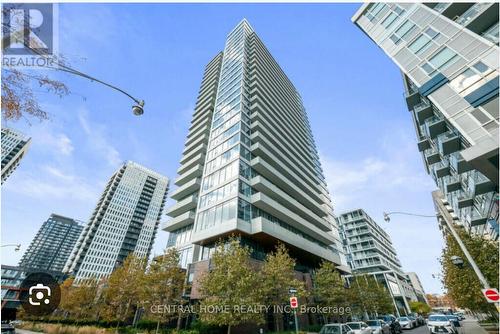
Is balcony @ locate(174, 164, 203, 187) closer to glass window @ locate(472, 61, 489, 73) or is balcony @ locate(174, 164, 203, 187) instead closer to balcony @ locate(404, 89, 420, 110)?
balcony @ locate(404, 89, 420, 110)

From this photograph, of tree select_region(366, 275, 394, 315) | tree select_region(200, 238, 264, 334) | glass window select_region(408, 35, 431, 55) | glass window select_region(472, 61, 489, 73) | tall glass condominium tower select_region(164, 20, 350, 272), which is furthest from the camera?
tree select_region(366, 275, 394, 315)

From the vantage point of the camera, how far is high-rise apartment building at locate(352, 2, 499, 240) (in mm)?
15930

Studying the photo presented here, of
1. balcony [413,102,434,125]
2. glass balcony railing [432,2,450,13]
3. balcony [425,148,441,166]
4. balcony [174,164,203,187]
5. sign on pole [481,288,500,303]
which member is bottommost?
sign on pole [481,288,500,303]

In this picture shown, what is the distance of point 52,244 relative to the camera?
158 m

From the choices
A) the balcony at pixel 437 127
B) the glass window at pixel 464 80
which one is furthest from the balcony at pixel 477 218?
the glass window at pixel 464 80

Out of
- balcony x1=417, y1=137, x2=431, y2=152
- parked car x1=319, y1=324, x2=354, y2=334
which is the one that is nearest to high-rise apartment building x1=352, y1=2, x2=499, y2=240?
balcony x1=417, y1=137, x2=431, y2=152

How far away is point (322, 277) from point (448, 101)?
76.8 feet

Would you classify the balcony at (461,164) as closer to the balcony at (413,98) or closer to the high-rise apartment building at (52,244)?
the balcony at (413,98)

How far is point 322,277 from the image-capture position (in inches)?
1176

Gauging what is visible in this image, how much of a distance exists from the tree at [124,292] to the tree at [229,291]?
1079 cm

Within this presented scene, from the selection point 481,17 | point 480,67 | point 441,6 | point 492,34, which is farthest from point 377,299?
point 441,6

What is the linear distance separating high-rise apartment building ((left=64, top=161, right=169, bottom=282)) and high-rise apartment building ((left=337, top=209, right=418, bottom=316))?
8027cm

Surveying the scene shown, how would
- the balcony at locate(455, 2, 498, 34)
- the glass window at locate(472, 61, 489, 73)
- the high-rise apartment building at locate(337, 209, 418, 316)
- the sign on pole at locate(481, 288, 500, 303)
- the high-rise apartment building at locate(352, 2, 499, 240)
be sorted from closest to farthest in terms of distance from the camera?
the sign on pole at locate(481, 288, 500, 303) < the high-rise apartment building at locate(352, 2, 499, 240) < the glass window at locate(472, 61, 489, 73) < the balcony at locate(455, 2, 498, 34) < the high-rise apartment building at locate(337, 209, 418, 316)

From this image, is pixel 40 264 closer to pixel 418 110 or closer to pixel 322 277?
pixel 322 277
